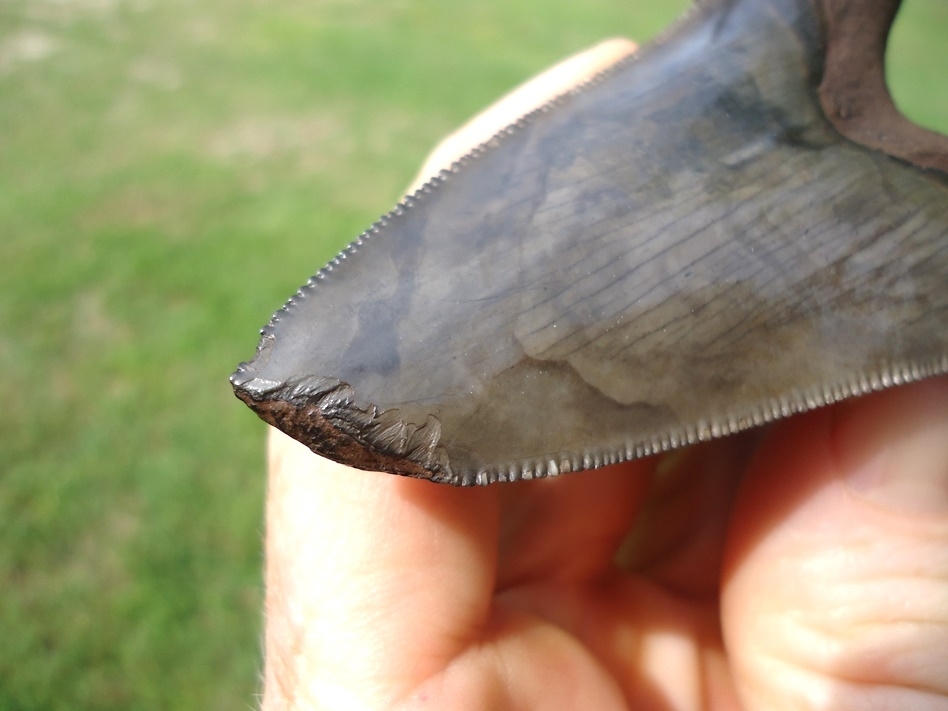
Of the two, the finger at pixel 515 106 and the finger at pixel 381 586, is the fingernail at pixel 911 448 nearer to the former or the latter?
the finger at pixel 381 586

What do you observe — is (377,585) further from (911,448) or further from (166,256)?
(166,256)

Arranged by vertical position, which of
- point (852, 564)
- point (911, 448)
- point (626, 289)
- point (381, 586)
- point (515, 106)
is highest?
point (515, 106)

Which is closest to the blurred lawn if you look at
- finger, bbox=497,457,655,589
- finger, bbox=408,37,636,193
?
finger, bbox=497,457,655,589

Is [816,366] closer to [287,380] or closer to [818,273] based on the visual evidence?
[818,273]

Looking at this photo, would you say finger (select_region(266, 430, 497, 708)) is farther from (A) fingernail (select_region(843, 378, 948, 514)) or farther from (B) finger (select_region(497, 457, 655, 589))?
(A) fingernail (select_region(843, 378, 948, 514))

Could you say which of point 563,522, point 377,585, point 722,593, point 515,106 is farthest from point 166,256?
→ point 722,593

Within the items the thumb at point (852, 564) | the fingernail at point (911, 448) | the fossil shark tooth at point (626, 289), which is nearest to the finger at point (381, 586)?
the fossil shark tooth at point (626, 289)

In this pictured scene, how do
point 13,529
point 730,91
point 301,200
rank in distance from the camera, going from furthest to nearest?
1. point 301,200
2. point 13,529
3. point 730,91

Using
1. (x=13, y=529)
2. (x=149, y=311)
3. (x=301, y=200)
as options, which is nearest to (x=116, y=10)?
(x=301, y=200)
